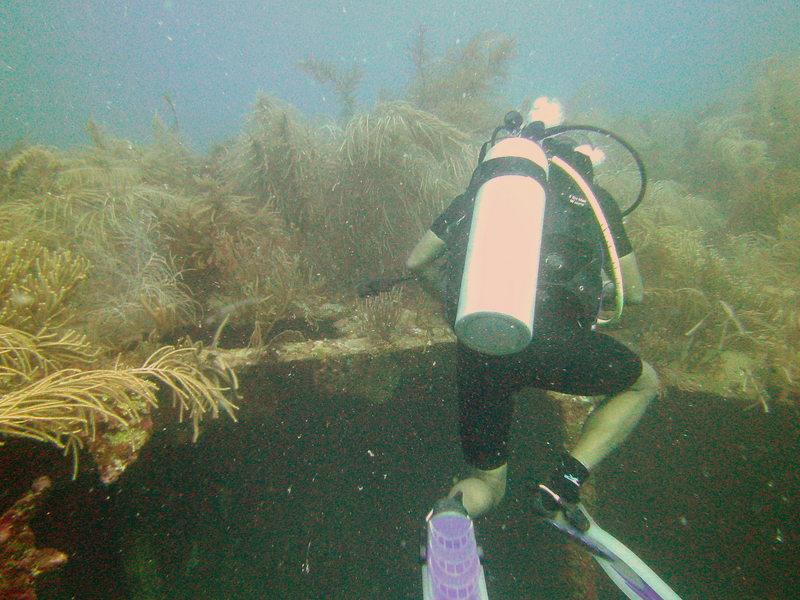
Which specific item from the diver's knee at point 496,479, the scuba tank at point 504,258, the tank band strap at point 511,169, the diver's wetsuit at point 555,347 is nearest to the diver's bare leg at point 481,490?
the diver's knee at point 496,479

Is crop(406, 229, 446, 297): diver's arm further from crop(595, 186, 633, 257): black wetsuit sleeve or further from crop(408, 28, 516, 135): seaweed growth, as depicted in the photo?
crop(408, 28, 516, 135): seaweed growth

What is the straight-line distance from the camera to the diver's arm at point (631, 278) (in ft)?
9.02

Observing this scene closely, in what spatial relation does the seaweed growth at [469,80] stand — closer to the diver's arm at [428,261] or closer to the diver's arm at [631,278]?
the diver's arm at [428,261]

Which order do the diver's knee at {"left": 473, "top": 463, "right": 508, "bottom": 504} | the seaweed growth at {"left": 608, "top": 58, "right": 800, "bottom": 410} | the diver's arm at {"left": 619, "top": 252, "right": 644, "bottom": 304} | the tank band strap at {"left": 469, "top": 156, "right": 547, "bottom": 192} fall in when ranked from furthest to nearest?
1. the seaweed growth at {"left": 608, "top": 58, "right": 800, "bottom": 410}
2. the diver's arm at {"left": 619, "top": 252, "right": 644, "bottom": 304}
3. the diver's knee at {"left": 473, "top": 463, "right": 508, "bottom": 504}
4. the tank band strap at {"left": 469, "top": 156, "right": 547, "bottom": 192}

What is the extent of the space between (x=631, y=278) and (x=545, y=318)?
1.09 metres

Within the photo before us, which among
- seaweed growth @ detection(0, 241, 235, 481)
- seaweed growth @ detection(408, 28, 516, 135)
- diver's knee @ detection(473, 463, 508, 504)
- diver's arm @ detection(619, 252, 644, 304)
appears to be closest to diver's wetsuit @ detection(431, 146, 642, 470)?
diver's knee @ detection(473, 463, 508, 504)

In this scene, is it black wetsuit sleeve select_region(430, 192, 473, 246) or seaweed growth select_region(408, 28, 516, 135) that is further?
seaweed growth select_region(408, 28, 516, 135)

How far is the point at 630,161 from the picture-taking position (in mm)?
9891

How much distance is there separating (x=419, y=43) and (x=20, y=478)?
39.6 feet

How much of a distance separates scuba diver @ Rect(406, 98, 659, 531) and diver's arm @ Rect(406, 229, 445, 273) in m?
0.39

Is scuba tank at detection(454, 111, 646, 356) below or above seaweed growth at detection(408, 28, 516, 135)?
below

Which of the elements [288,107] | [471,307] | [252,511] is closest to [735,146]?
[288,107]

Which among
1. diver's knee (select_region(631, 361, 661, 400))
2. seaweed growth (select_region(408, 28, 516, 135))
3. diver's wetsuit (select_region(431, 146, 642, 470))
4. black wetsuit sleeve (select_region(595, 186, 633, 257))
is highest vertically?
seaweed growth (select_region(408, 28, 516, 135))

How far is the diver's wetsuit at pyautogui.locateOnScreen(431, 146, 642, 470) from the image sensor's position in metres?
2.30
